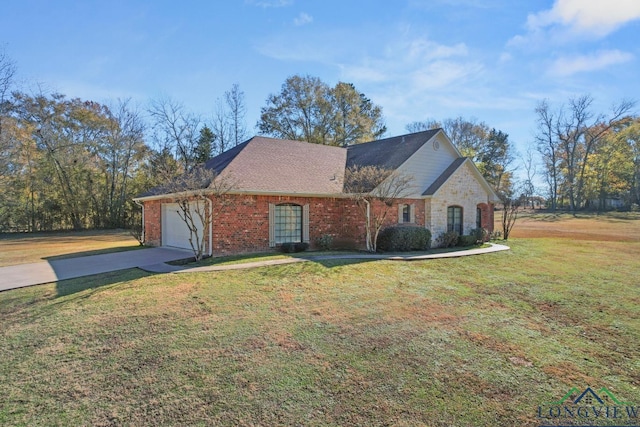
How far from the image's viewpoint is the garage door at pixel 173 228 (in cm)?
1503

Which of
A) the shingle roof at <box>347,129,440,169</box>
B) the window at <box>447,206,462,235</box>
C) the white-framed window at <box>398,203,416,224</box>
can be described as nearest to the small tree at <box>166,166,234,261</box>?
the shingle roof at <box>347,129,440,169</box>

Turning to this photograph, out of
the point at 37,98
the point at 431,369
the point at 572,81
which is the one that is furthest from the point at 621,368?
the point at 37,98

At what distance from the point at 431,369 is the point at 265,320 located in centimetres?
285

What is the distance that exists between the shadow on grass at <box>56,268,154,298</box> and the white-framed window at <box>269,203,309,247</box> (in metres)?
5.05

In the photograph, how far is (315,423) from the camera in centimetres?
325

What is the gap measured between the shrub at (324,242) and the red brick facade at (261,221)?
226mm

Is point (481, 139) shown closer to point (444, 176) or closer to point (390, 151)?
point (444, 176)

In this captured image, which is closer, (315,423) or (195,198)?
(315,423)

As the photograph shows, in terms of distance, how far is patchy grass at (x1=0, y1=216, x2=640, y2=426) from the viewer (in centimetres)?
350

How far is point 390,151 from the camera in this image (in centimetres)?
1747

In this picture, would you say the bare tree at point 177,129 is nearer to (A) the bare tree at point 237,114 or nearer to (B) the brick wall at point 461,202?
(A) the bare tree at point 237,114

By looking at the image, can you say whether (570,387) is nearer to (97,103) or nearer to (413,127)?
(97,103)

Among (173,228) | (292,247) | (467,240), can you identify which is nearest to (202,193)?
(292,247)

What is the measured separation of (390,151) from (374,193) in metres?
4.30
